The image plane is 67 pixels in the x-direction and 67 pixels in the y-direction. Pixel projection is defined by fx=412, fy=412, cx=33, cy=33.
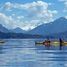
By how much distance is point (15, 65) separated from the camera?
56156 millimetres

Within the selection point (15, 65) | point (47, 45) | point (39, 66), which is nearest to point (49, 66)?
point (39, 66)

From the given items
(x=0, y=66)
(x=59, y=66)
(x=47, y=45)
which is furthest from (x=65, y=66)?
(x=47, y=45)

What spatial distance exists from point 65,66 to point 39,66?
3525 mm

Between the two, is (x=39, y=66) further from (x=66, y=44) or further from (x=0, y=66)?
(x=66, y=44)

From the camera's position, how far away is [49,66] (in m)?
54.8

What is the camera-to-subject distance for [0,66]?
180ft

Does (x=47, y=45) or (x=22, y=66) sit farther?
(x=47, y=45)

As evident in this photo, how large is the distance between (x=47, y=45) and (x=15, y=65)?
80906 millimetres

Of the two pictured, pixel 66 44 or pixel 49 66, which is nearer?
pixel 49 66

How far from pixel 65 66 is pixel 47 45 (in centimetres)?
8153

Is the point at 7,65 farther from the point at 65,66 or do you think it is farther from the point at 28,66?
the point at 65,66

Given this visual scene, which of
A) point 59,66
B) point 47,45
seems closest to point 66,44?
point 47,45

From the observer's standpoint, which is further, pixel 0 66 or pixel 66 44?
pixel 66 44

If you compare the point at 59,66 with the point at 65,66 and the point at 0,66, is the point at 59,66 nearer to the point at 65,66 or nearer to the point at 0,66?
the point at 65,66
